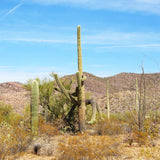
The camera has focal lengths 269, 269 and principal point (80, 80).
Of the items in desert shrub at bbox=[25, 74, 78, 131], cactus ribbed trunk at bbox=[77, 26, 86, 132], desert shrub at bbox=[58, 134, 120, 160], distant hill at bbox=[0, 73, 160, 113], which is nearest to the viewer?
desert shrub at bbox=[58, 134, 120, 160]

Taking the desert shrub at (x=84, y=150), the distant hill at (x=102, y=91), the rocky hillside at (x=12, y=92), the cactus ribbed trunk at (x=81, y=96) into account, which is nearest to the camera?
the desert shrub at (x=84, y=150)

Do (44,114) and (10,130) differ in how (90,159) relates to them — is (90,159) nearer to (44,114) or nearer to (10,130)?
(10,130)

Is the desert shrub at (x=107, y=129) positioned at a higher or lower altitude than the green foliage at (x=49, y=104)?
lower

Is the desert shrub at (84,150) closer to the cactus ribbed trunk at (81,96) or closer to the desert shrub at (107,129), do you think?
the cactus ribbed trunk at (81,96)

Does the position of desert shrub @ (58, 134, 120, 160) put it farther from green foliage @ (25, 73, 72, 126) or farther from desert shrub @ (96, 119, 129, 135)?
green foliage @ (25, 73, 72, 126)

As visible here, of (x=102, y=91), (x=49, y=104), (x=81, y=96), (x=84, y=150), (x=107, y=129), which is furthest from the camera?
(x=102, y=91)

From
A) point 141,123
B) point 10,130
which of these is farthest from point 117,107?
point 10,130

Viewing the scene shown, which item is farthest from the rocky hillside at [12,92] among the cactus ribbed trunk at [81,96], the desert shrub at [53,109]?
the cactus ribbed trunk at [81,96]

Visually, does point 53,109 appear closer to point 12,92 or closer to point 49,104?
→ point 49,104

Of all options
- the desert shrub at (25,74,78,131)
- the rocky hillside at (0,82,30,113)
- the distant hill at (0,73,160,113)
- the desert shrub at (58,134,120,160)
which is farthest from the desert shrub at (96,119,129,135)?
the rocky hillside at (0,82,30,113)

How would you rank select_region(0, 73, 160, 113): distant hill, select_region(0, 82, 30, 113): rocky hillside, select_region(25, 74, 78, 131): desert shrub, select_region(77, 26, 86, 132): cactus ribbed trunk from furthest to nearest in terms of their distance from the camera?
select_region(0, 82, 30, 113): rocky hillside, select_region(0, 73, 160, 113): distant hill, select_region(25, 74, 78, 131): desert shrub, select_region(77, 26, 86, 132): cactus ribbed trunk

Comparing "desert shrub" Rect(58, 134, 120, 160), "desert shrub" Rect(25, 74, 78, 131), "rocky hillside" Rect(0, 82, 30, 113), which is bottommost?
"desert shrub" Rect(58, 134, 120, 160)

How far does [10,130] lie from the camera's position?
34.5 feet

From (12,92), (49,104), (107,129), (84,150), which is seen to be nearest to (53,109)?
(49,104)
